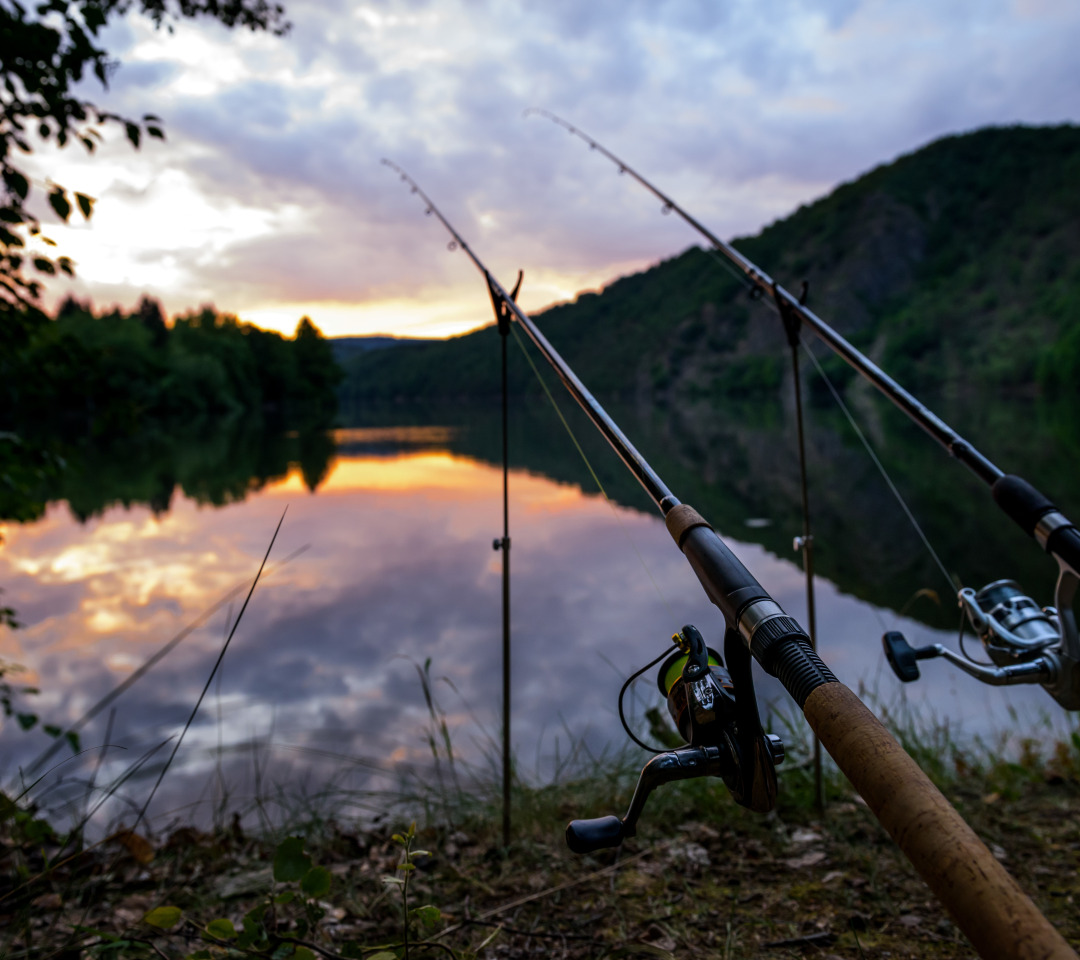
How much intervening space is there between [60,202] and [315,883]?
2.16 m

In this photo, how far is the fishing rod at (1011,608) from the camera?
161 centimetres

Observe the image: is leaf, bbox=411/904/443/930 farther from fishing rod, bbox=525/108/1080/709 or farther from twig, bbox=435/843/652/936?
fishing rod, bbox=525/108/1080/709

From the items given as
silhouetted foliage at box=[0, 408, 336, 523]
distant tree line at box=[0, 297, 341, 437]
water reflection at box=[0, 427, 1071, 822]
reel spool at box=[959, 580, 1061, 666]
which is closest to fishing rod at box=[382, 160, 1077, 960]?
reel spool at box=[959, 580, 1061, 666]

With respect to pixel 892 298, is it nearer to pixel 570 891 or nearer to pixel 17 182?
pixel 570 891

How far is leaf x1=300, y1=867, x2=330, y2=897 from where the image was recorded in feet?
5.15

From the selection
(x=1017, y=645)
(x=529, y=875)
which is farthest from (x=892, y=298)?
(x=529, y=875)

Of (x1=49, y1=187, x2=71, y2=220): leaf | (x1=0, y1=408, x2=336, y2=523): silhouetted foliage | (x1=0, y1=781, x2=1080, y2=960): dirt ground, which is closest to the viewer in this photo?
(x1=0, y1=781, x2=1080, y2=960): dirt ground

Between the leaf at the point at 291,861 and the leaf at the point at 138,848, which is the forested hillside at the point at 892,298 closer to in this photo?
the leaf at the point at 138,848

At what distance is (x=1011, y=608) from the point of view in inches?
86.3

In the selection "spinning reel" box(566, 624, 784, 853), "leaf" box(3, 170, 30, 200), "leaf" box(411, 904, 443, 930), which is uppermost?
"leaf" box(3, 170, 30, 200)

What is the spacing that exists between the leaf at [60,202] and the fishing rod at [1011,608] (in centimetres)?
232

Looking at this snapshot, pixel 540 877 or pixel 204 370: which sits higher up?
pixel 204 370

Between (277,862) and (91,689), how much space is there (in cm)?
512

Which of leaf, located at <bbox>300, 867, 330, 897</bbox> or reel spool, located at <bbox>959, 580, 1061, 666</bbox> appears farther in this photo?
reel spool, located at <bbox>959, 580, 1061, 666</bbox>
